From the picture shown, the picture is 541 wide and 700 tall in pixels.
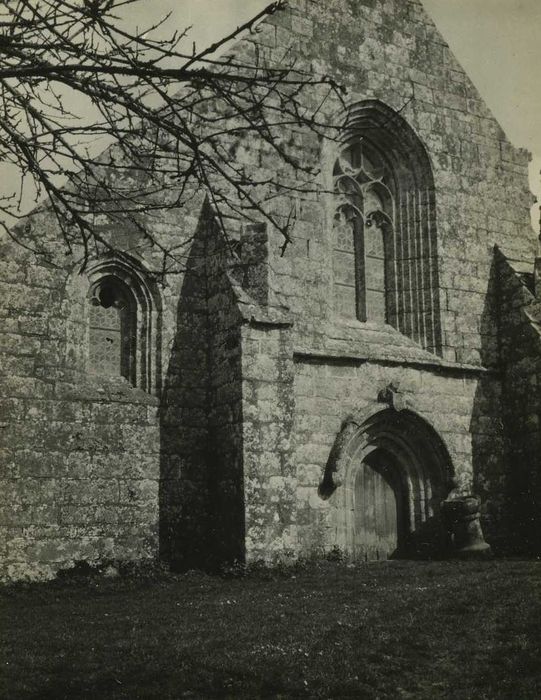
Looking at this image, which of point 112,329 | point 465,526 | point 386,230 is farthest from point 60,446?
point 386,230

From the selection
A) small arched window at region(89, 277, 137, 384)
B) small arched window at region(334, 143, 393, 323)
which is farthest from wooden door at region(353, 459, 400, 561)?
small arched window at region(89, 277, 137, 384)

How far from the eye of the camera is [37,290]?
10812mm

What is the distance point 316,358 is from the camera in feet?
39.7

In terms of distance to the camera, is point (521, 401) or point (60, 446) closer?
point (60, 446)

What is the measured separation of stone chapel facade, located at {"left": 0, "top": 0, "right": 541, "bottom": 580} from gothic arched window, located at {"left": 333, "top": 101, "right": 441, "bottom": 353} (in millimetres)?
33

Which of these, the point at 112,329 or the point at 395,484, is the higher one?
the point at 112,329

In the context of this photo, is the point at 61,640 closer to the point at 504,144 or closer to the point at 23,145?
the point at 23,145

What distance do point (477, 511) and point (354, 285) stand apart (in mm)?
3662

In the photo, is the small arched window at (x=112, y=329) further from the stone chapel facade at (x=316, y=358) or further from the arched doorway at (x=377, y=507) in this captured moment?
the arched doorway at (x=377, y=507)

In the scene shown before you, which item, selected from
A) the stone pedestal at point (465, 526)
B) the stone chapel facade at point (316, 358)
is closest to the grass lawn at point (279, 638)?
the stone chapel facade at point (316, 358)

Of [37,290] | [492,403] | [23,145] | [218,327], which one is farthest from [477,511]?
[23,145]

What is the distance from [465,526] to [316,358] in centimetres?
293

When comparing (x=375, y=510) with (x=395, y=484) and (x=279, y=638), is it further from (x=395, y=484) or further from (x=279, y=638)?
(x=279, y=638)

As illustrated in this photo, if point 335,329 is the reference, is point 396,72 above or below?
above
